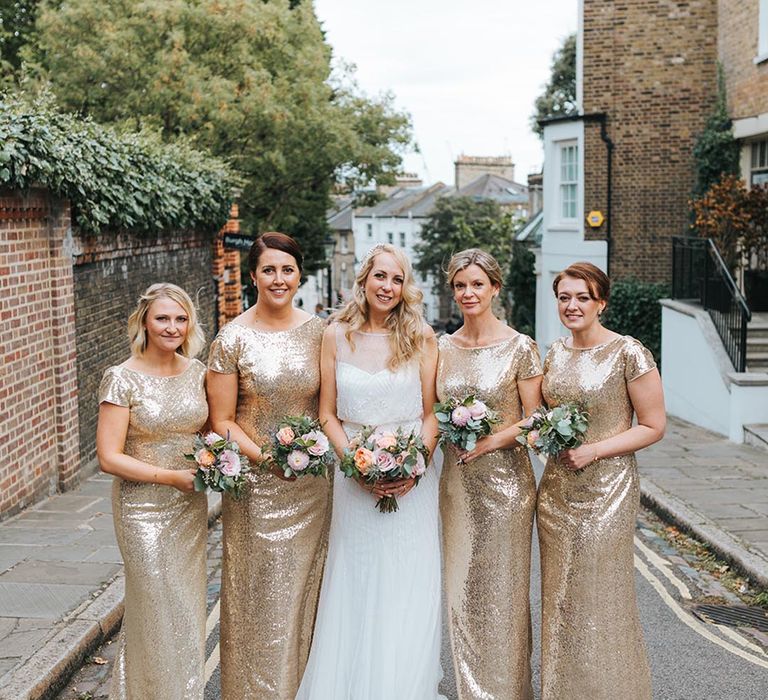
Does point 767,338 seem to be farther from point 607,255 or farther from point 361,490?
point 361,490

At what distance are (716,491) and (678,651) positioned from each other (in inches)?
185

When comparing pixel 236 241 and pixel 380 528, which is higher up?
pixel 236 241

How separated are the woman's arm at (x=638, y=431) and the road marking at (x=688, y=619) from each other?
2092 mm

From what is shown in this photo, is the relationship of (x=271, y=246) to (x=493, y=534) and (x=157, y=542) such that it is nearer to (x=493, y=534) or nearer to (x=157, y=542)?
(x=157, y=542)

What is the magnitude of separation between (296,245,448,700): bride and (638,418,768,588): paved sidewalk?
3.67 metres

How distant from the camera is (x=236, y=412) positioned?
491 cm

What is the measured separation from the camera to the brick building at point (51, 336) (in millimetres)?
8789

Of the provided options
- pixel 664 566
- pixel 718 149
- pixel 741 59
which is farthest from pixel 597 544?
pixel 718 149

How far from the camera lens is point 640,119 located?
71.5 feet

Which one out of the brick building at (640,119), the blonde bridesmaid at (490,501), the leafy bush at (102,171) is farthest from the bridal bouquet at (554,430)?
the brick building at (640,119)

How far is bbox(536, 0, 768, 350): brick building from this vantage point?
21.4 meters

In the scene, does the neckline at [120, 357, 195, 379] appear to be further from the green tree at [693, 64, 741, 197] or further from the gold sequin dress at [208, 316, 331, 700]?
the green tree at [693, 64, 741, 197]

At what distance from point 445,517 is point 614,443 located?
3.03 feet

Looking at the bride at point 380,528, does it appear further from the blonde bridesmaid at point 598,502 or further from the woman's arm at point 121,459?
the woman's arm at point 121,459
